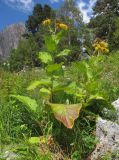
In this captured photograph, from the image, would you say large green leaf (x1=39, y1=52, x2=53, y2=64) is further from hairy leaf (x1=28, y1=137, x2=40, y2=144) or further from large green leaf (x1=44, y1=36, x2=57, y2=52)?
hairy leaf (x1=28, y1=137, x2=40, y2=144)

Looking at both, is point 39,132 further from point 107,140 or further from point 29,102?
point 107,140

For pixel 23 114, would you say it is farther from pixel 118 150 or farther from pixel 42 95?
pixel 118 150

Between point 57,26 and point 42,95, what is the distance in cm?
85

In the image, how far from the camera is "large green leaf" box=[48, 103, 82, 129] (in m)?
3.97

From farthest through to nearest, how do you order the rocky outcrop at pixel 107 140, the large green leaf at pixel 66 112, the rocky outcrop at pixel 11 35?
the rocky outcrop at pixel 11 35 < the large green leaf at pixel 66 112 < the rocky outcrop at pixel 107 140

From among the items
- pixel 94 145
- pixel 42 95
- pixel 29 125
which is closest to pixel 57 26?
pixel 42 95

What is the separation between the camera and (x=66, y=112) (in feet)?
13.3

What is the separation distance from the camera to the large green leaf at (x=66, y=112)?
3.97 metres

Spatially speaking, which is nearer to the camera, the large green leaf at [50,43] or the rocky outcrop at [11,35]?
the large green leaf at [50,43]

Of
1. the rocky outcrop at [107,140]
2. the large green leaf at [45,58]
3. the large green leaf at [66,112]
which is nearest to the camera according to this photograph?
the rocky outcrop at [107,140]

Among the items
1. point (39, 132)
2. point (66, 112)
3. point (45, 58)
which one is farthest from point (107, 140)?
point (45, 58)

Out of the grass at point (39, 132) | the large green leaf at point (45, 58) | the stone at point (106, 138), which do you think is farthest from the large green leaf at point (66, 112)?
the large green leaf at point (45, 58)

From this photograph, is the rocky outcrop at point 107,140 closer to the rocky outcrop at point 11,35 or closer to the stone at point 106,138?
the stone at point 106,138

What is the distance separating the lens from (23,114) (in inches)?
180
